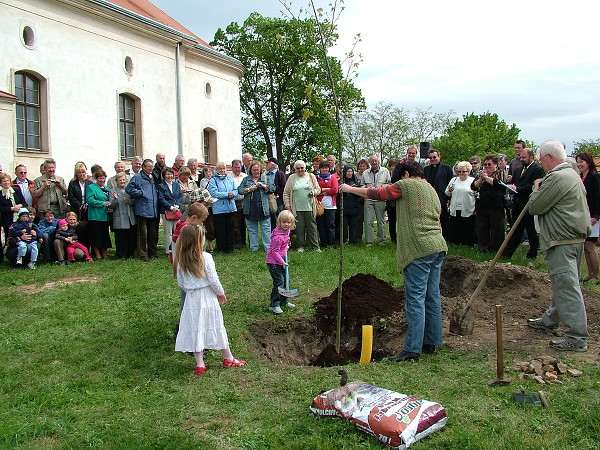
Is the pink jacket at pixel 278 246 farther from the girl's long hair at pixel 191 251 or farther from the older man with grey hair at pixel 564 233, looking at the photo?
the older man with grey hair at pixel 564 233

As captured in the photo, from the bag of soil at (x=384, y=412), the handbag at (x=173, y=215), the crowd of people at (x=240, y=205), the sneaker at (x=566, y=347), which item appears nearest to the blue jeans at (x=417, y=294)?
the sneaker at (x=566, y=347)

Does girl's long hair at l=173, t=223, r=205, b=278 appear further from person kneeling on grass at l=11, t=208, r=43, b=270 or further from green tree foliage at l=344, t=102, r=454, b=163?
green tree foliage at l=344, t=102, r=454, b=163

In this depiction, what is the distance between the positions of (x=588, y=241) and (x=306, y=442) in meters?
7.08

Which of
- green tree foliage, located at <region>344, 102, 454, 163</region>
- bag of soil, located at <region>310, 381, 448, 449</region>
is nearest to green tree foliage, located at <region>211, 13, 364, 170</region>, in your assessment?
green tree foliage, located at <region>344, 102, 454, 163</region>

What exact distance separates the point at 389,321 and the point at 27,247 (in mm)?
7609

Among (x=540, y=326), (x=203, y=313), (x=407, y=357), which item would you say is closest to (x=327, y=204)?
(x=540, y=326)

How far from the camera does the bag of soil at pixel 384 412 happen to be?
4.15m

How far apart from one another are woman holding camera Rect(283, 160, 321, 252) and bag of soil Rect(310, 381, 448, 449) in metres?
8.31

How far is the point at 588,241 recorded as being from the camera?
949 centimetres

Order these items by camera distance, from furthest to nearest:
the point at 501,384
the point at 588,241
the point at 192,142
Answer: the point at 192,142, the point at 588,241, the point at 501,384

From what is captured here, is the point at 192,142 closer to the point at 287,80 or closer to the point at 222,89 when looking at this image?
the point at 222,89

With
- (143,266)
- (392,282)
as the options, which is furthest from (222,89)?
(392,282)

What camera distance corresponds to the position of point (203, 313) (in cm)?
620

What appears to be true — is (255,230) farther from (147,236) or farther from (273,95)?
(273,95)
